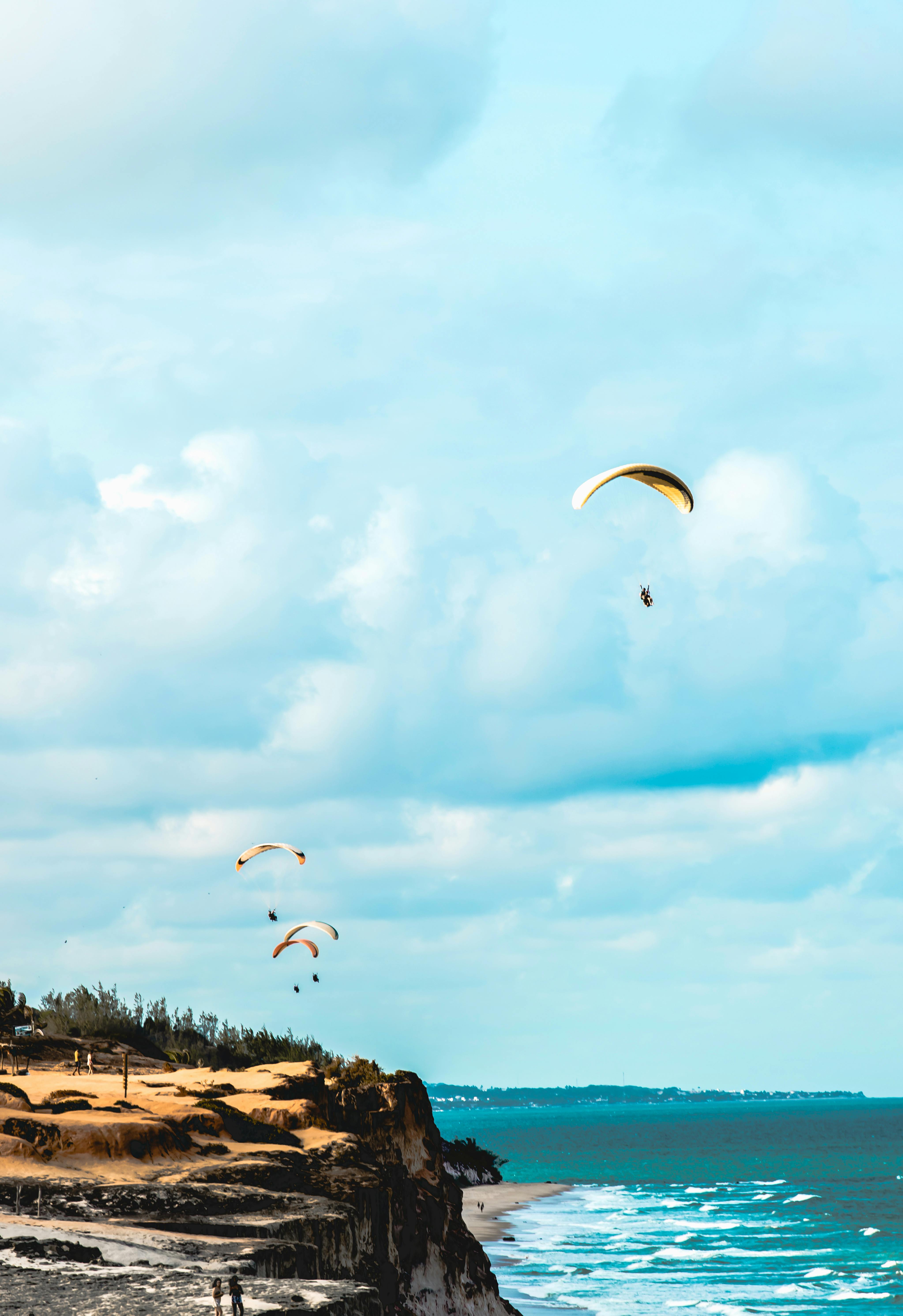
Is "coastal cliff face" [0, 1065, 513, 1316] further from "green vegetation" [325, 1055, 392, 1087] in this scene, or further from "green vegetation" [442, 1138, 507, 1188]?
"green vegetation" [442, 1138, 507, 1188]

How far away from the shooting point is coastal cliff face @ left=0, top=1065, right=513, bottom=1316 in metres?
23.8

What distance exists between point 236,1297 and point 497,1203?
11003 centimetres

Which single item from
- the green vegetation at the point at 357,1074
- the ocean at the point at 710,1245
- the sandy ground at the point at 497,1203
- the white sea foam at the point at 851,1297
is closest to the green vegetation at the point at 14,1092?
the green vegetation at the point at 357,1074

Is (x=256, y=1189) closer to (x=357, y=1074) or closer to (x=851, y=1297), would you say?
(x=357, y=1074)

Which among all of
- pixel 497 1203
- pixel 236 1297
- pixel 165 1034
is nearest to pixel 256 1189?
pixel 236 1297

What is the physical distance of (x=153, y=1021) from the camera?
8081 centimetres

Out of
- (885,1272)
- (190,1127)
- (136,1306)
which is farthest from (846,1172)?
(136,1306)

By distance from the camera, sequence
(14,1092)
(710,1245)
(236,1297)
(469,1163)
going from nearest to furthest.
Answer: (236,1297)
(14,1092)
(710,1245)
(469,1163)

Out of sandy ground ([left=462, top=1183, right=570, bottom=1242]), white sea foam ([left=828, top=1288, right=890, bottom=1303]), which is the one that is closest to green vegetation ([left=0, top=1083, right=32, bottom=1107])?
white sea foam ([left=828, top=1288, right=890, bottom=1303])

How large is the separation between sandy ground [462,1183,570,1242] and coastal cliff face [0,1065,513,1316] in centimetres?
4168

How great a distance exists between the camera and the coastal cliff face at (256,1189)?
2380cm

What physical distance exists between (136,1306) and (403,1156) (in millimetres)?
27411

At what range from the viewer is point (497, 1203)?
120 metres

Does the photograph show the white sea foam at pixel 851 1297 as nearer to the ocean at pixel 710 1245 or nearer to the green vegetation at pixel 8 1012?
the ocean at pixel 710 1245
